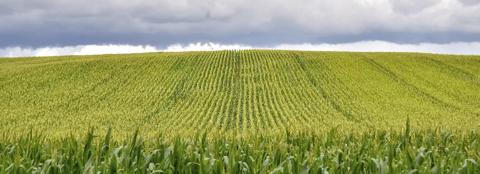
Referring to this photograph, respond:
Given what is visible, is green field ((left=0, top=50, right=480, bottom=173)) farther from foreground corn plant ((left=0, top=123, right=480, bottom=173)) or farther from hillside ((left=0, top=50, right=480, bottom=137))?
foreground corn plant ((left=0, top=123, right=480, bottom=173))

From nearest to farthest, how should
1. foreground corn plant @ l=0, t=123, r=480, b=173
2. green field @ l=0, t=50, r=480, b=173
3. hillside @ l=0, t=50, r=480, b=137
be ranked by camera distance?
1. foreground corn plant @ l=0, t=123, r=480, b=173
2. green field @ l=0, t=50, r=480, b=173
3. hillside @ l=0, t=50, r=480, b=137

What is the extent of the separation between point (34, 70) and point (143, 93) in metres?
22.8

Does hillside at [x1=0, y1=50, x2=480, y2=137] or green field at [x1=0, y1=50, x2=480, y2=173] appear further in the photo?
hillside at [x1=0, y1=50, x2=480, y2=137]

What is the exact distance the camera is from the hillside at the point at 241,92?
39.9m

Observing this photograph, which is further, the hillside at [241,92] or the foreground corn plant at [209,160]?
the hillside at [241,92]

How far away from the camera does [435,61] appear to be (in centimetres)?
8444

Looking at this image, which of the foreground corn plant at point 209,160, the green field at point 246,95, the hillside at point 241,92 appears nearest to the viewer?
the foreground corn plant at point 209,160

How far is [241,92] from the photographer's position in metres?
56.2

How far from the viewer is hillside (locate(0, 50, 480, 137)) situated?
3994 cm

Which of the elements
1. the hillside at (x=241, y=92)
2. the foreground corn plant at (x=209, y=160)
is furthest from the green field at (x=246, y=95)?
the foreground corn plant at (x=209, y=160)

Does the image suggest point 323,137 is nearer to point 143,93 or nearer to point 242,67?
point 143,93

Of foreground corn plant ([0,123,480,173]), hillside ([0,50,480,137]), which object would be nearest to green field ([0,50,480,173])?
hillside ([0,50,480,137])

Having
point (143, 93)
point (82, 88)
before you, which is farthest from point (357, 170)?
point (82, 88)

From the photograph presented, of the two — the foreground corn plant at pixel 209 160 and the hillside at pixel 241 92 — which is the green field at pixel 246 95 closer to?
the hillside at pixel 241 92
